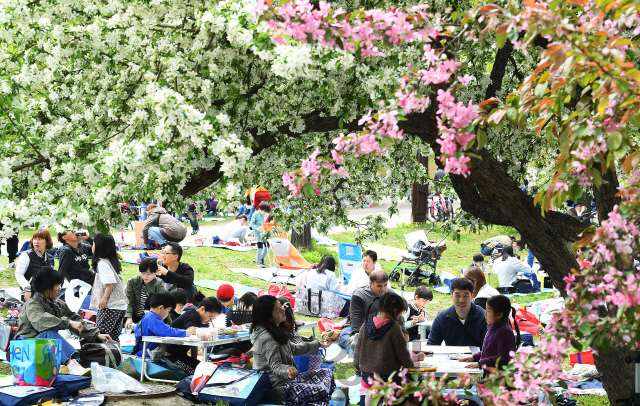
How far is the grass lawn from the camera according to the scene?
44.2 ft

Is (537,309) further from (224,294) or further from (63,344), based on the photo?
(63,344)

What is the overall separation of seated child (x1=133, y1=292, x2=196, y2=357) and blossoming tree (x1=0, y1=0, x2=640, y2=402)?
195 cm

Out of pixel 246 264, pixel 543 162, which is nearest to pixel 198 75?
pixel 543 162

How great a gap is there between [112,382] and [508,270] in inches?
373

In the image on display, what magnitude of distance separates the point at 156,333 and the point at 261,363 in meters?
1.53

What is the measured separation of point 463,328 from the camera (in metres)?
7.38

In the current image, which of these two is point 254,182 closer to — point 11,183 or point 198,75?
point 198,75

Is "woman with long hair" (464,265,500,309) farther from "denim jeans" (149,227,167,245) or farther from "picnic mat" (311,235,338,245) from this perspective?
"picnic mat" (311,235,338,245)

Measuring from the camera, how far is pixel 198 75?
215 inches

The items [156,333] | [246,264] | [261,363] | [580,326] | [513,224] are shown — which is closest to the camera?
[580,326]

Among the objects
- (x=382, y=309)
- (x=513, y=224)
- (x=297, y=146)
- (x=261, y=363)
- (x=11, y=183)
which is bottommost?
(x=261, y=363)

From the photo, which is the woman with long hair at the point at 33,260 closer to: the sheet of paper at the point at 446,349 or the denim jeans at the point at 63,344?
the denim jeans at the point at 63,344

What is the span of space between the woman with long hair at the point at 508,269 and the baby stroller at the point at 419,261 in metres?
1.34

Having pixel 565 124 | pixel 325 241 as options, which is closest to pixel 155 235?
pixel 325 241
